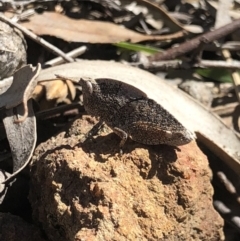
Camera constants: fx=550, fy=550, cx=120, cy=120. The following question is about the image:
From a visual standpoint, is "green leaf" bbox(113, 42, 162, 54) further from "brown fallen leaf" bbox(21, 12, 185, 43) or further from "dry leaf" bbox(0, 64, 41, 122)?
"dry leaf" bbox(0, 64, 41, 122)

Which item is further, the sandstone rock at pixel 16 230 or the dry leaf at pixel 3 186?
the dry leaf at pixel 3 186

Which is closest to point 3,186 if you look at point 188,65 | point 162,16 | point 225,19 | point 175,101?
point 175,101

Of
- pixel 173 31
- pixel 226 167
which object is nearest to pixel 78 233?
pixel 226 167

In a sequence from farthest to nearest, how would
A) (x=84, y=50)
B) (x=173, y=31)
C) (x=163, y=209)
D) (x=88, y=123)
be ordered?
1. (x=173, y=31)
2. (x=84, y=50)
3. (x=88, y=123)
4. (x=163, y=209)

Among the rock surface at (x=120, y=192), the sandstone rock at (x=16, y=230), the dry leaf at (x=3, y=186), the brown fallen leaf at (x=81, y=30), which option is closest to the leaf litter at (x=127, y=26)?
the brown fallen leaf at (x=81, y=30)

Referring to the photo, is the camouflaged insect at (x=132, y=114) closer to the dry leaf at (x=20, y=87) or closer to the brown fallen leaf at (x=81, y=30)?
the dry leaf at (x=20, y=87)

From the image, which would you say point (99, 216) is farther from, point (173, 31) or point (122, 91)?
point (173, 31)
